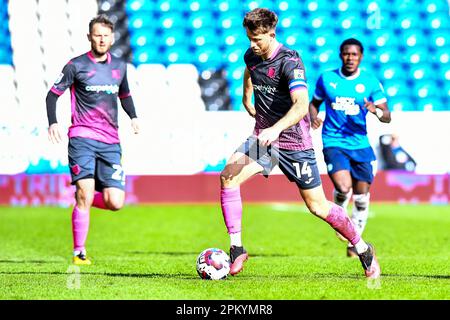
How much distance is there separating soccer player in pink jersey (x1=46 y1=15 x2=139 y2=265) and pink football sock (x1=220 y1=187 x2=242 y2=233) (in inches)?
70.2

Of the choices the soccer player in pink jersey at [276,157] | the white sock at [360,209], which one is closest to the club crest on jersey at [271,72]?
the soccer player in pink jersey at [276,157]

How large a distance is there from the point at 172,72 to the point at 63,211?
3.65 meters

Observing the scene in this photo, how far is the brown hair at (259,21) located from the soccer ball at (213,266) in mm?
1651

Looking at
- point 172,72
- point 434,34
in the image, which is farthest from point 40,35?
point 434,34

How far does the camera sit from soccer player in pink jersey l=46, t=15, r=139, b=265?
839cm

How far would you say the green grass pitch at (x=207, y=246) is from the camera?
6.22 meters

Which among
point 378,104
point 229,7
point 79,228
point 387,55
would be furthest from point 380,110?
point 229,7

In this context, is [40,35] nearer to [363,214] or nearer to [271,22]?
[363,214]

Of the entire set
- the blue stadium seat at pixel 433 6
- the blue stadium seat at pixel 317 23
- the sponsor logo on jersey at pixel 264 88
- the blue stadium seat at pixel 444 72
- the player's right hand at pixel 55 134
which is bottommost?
the player's right hand at pixel 55 134

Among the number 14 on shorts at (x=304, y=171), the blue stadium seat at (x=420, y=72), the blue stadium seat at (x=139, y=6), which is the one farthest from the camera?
the blue stadium seat at (x=420, y=72)

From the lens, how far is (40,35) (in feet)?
55.9

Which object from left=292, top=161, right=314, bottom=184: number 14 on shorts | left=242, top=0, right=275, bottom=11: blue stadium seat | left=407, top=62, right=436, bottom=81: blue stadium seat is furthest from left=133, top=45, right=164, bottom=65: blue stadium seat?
left=292, top=161, right=314, bottom=184: number 14 on shorts

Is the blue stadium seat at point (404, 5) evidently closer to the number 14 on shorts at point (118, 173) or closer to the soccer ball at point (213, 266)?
the number 14 on shorts at point (118, 173)

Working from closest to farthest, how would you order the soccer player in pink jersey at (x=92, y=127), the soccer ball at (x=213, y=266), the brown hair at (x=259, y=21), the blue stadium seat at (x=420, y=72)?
the brown hair at (x=259, y=21), the soccer ball at (x=213, y=266), the soccer player in pink jersey at (x=92, y=127), the blue stadium seat at (x=420, y=72)
